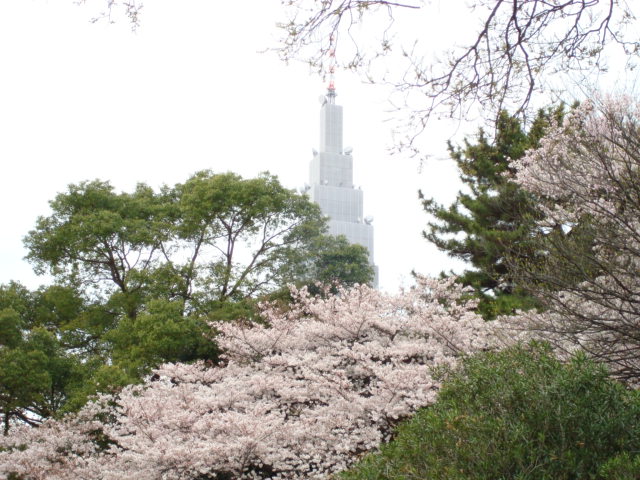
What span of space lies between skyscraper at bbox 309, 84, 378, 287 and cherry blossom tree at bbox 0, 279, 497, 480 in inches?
2158

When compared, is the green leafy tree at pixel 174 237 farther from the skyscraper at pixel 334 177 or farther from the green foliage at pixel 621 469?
the skyscraper at pixel 334 177

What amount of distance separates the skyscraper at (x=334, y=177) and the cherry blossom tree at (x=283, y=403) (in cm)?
5481

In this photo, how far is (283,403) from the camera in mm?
9664

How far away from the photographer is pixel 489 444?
3.58 metres

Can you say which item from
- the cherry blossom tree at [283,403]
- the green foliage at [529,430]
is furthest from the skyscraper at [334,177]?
the green foliage at [529,430]

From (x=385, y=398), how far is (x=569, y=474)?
16.0 feet

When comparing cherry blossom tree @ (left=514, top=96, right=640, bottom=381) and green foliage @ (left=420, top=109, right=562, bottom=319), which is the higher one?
green foliage @ (left=420, top=109, right=562, bottom=319)

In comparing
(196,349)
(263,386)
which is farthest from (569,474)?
(196,349)

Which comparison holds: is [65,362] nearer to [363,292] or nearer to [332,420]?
[363,292]

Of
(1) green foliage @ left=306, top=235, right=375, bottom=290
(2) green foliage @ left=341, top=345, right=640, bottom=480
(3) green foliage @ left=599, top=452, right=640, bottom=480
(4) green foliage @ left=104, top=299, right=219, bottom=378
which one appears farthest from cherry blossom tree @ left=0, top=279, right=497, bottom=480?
(1) green foliage @ left=306, top=235, right=375, bottom=290

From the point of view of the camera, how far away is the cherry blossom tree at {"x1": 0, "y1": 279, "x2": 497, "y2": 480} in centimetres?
803

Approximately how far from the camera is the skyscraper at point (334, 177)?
67.2m

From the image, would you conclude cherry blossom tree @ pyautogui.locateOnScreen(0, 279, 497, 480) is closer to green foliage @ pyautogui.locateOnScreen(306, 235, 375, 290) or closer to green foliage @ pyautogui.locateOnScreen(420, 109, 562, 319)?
green foliage @ pyautogui.locateOnScreen(420, 109, 562, 319)

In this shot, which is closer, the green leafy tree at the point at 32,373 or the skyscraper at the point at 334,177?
the green leafy tree at the point at 32,373
